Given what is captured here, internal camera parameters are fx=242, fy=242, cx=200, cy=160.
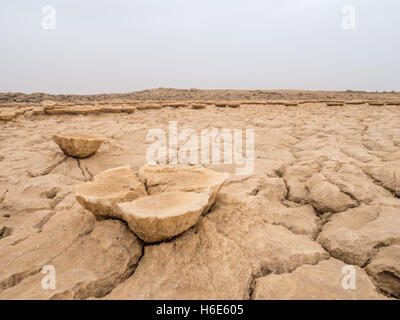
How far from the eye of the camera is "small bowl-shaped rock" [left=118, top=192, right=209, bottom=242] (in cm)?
110

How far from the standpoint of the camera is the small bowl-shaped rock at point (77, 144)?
2520 mm

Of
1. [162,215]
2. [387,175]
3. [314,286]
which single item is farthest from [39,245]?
[387,175]

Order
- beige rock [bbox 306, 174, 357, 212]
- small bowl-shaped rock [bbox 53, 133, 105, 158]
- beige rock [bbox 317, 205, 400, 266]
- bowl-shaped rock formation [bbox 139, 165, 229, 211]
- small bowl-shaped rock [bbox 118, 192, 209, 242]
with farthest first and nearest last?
small bowl-shaped rock [bbox 53, 133, 105, 158] → beige rock [bbox 306, 174, 357, 212] → bowl-shaped rock formation [bbox 139, 165, 229, 211] → beige rock [bbox 317, 205, 400, 266] → small bowl-shaped rock [bbox 118, 192, 209, 242]

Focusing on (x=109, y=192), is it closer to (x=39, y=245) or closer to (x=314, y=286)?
(x=39, y=245)

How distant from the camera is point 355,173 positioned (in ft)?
6.57

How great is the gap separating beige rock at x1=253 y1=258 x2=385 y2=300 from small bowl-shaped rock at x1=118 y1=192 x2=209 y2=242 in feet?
1.39

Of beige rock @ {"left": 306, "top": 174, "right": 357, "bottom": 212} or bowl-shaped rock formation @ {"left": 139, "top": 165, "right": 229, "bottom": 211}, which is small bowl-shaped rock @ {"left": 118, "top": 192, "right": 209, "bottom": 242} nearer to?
bowl-shaped rock formation @ {"left": 139, "top": 165, "right": 229, "bottom": 211}

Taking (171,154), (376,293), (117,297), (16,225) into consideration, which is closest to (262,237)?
(376,293)

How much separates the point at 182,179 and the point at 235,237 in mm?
Answer: 520

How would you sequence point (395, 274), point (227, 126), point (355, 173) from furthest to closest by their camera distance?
point (227, 126)
point (355, 173)
point (395, 274)

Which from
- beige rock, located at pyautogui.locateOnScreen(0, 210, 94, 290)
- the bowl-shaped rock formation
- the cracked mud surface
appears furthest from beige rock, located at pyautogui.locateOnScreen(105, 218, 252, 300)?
beige rock, located at pyautogui.locateOnScreen(0, 210, 94, 290)

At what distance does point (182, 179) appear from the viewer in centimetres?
162
